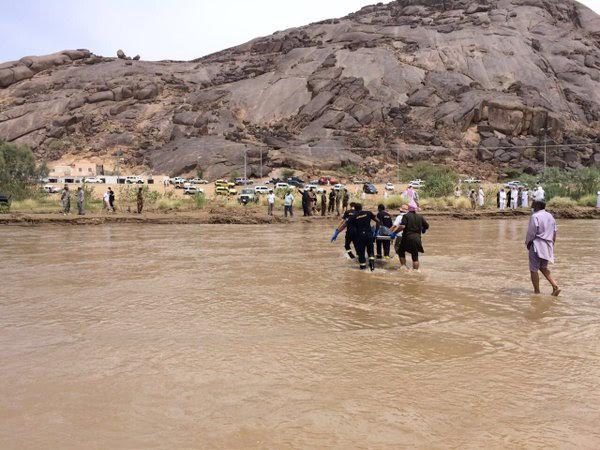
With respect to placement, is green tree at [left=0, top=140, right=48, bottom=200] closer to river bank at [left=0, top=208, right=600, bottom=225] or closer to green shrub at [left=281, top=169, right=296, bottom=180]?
river bank at [left=0, top=208, right=600, bottom=225]

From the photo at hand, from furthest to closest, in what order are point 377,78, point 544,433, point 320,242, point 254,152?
point 377,78 → point 254,152 → point 320,242 → point 544,433

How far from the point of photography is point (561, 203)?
32.5 m

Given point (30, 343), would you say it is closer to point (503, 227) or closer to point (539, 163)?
point (503, 227)

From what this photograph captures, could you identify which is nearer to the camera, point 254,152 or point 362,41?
point 254,152

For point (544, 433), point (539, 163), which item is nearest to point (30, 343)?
point (544, 433)

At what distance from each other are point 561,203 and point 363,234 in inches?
980

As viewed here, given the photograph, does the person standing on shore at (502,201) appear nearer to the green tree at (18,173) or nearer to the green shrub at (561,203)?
the green shrub at (561,203)

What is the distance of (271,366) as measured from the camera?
221 inches

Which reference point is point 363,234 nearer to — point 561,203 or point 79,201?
point 79,201

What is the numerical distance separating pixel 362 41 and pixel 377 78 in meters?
16.7

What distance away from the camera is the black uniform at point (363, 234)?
38.2 ft

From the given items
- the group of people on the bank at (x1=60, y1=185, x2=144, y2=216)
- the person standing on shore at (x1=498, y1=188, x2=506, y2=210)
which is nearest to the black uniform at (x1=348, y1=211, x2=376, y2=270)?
the group of people on the bank at (x1=60, y1=185, x2=144, y2=216)

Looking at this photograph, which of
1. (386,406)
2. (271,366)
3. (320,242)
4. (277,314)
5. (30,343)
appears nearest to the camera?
(386,406)

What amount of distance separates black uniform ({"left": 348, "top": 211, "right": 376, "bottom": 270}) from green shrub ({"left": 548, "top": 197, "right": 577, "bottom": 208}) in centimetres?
2400
